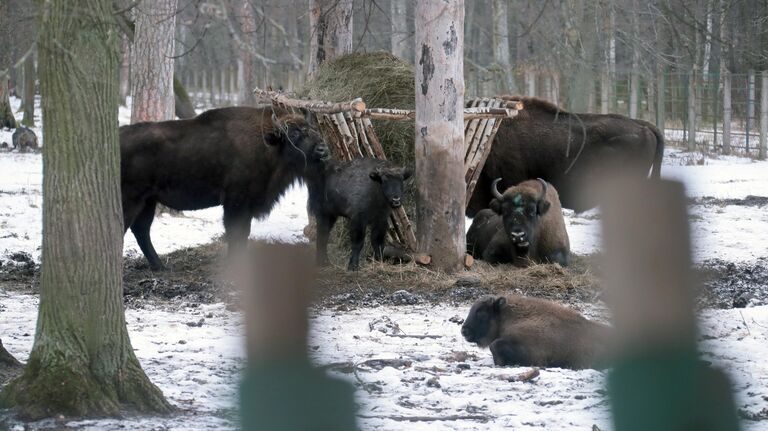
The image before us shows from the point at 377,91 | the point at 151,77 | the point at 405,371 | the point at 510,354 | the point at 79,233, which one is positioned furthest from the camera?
the point at 151,77

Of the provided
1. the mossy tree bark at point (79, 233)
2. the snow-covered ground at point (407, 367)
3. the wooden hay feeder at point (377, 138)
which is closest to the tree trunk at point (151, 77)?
the wooden hay feeder at point (377, 138)

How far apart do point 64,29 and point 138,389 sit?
68.6 inches

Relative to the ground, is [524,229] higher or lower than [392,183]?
lower

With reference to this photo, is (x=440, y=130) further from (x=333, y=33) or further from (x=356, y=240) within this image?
(x=333, y=33)

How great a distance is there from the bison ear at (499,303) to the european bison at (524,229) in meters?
3.20

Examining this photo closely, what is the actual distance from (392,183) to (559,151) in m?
2.93

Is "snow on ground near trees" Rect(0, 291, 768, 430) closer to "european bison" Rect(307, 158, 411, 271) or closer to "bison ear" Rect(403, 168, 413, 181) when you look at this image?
"european bison" Rect(307, 158, 411, 271)

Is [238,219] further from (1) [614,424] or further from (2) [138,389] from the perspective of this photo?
(1) [614,424]

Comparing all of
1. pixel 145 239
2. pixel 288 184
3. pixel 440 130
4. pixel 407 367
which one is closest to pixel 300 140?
pixel 288 184

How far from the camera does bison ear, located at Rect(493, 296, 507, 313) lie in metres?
6.65

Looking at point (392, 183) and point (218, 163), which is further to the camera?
point (218, 163)

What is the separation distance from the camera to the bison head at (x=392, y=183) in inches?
377

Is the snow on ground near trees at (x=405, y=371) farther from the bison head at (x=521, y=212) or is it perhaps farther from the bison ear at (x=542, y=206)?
the bison ear at (x=542, y=206)

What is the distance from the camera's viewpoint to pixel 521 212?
9969 mm
